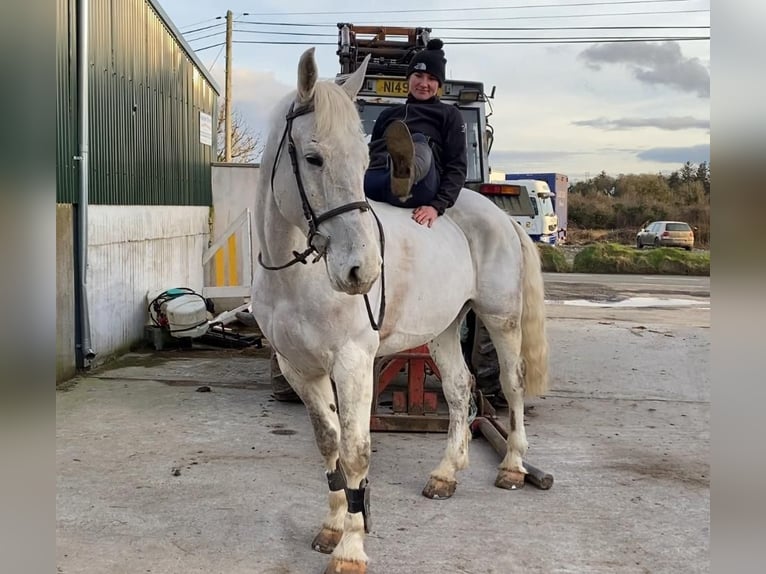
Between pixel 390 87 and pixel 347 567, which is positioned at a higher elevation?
pixel 390 87

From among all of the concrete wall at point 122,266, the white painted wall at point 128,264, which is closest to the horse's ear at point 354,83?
the concrete wall at point 122,266

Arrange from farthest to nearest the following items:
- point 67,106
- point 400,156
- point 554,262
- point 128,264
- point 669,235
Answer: point 669,235 → point 554,262 → point 128,264 → point 67,106 → point 400,156

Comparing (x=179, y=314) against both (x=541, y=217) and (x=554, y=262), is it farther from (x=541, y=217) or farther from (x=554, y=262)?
(x=541, y=217)

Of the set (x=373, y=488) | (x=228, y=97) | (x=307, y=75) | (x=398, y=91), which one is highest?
(x=228, y=97)

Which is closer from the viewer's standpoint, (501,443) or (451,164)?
(451,164)

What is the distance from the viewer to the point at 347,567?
2.82m

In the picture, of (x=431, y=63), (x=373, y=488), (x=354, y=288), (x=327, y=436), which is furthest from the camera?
(x=373, y=488)

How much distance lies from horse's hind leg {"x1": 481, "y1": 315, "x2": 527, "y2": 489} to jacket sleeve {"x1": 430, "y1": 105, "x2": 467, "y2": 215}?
812mm

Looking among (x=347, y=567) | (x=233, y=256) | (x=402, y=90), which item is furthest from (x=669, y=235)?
(x=347, y=567)

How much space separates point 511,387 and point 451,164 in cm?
144

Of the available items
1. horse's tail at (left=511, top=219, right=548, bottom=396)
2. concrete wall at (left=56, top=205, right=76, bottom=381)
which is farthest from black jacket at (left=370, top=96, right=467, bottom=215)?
concrete wall at (left=56, top=205, right=76, bottom=381)

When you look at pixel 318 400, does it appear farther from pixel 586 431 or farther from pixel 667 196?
pixel 667 196

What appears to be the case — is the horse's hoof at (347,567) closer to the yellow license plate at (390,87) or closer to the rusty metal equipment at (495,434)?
the rusty metal equipment at (495,434)
